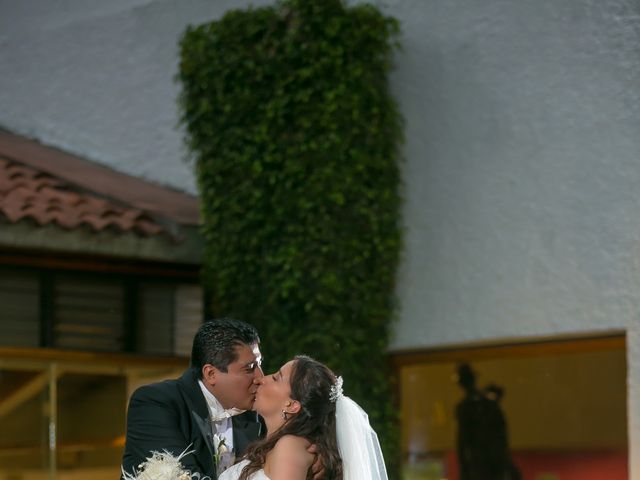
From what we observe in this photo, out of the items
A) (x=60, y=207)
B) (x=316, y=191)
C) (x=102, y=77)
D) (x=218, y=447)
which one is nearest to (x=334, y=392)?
(x=218, y=447)

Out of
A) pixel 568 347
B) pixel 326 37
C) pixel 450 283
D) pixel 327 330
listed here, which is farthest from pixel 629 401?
pixel 326 37

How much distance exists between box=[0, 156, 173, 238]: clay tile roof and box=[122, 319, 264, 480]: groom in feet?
13.5

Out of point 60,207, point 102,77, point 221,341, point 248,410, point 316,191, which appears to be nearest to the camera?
point 221,341

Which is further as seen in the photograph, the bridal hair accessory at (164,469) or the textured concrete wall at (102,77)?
the textured concrete wall at (102,77)

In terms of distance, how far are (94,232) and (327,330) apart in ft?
6.26

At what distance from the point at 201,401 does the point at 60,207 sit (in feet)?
15.2

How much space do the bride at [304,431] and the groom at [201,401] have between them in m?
0.16

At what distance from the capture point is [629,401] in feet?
29.7

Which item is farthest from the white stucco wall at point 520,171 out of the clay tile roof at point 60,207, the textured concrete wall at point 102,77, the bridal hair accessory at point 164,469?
the bridal hair accessory at point 164,469

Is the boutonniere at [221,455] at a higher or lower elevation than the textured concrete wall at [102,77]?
lower

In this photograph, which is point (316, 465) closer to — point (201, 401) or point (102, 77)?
point (201, 401)

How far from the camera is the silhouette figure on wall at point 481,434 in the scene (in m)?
10.0

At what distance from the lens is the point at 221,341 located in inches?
237

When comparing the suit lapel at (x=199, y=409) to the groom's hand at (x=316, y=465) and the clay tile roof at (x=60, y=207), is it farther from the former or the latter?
the clay tile roof at (x=60, y=207)
